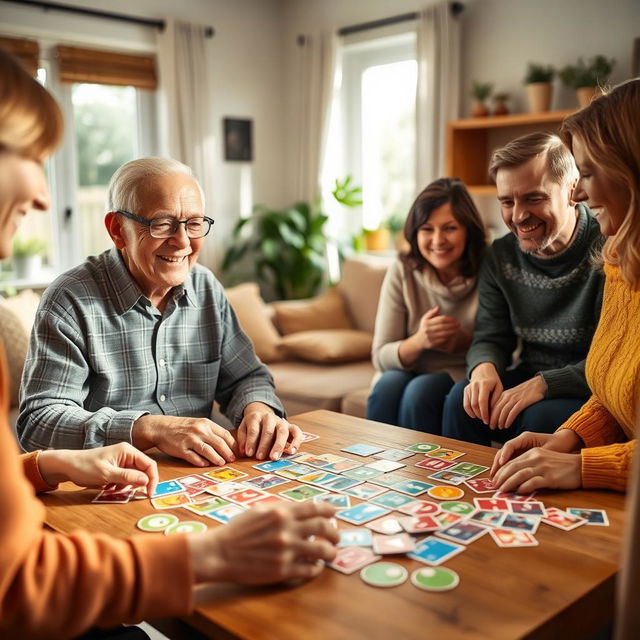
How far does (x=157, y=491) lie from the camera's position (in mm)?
1436

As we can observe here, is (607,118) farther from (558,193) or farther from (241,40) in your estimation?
(241,40)

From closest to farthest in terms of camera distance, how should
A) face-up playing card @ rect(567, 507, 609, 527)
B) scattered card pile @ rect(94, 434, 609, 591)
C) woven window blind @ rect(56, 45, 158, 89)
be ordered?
scattered card pile @ rect(94, 434, 609, 591)
face-up playing card @ rect(567, 507, 609, 527)
woven window blind @ rect(56, 45, 158, 89)

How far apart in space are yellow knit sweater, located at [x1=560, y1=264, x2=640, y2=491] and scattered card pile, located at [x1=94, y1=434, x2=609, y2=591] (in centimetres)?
23

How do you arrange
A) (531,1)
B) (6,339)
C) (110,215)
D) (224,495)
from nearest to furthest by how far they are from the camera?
(224,495)
(110,215)
(6,339)
(531,1)

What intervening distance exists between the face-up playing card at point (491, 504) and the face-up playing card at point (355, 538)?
9.0 inches

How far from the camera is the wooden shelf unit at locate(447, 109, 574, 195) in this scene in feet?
14.8

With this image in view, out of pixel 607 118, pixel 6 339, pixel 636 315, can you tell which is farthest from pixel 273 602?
pixel 6 339

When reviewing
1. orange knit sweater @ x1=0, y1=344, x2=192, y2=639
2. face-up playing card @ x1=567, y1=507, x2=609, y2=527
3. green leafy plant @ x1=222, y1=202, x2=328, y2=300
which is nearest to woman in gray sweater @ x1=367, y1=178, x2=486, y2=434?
face-up playing card @ x1=567, y1=507, x2=609, y2=527

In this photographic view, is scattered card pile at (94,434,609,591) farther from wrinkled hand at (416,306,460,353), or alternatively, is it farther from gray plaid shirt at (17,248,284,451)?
wrinkled hand at (416,306,460,353)

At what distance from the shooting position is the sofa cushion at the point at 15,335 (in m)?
3.20

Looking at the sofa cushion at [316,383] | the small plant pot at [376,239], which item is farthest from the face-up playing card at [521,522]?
the small plant pot at [376,239]

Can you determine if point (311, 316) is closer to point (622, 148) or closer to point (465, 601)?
point (622, 148)

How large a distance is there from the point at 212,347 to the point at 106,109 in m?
3.69

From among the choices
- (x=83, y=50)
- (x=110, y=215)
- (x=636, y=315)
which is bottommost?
(x=636, y=315)
